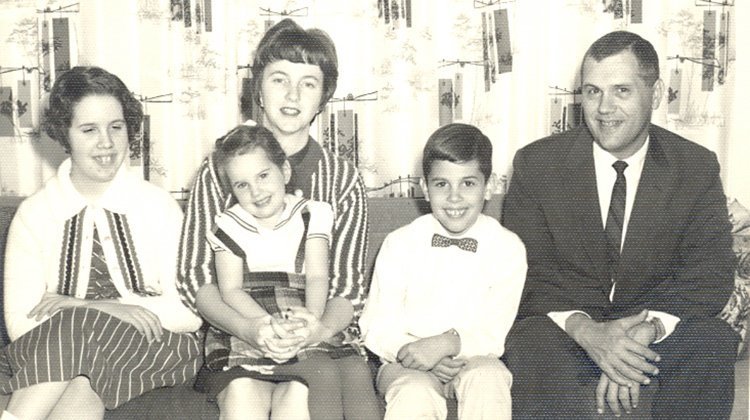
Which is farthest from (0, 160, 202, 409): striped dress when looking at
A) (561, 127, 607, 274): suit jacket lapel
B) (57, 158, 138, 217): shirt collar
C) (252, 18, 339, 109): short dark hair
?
(561, 127, 607, 274): suit jacket lapel

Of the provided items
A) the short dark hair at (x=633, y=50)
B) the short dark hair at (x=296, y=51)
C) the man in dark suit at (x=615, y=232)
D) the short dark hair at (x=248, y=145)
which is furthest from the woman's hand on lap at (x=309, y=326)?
the short dark hair at (x=633, y=50)

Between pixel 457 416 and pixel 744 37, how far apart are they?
67.8 inches

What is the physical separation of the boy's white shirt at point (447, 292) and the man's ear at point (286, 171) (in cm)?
30

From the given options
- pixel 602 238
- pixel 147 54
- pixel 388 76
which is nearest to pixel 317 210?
pixel 602 238

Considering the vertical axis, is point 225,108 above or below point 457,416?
above

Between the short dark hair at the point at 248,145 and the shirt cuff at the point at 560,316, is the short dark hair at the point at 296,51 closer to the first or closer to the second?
the short dark hair at the point at 248,145

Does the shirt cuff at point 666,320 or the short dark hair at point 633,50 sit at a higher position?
the short dark hair at point 633,50

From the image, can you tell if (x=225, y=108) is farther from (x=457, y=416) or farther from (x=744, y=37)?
(x=744, y=37)

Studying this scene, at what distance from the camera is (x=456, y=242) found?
2.16 metres

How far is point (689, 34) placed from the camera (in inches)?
112

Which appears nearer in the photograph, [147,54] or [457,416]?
[457,416]

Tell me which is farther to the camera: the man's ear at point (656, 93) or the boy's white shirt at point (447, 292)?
the man's ear at point (656, 93)

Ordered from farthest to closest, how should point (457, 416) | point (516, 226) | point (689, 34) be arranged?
point (689, 34)
point (516, 226)
point (457, 416)

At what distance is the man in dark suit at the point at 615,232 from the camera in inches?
81.0
